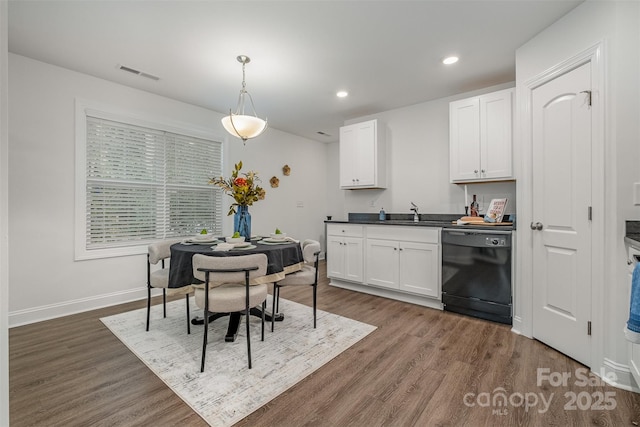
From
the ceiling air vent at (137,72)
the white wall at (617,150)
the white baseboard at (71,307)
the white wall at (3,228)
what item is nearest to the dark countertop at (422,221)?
the white wall at (617,150)

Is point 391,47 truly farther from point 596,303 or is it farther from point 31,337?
point 31,337

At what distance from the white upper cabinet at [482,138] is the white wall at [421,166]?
0.37m

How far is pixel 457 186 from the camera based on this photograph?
3.75 metres

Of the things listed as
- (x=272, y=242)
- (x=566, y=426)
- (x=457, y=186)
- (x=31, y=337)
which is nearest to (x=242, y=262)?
(x=272, y=242)

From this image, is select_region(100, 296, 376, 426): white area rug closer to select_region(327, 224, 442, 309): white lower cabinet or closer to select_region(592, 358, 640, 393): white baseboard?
select_region(327, 224, 442, 309): white lower cabinet

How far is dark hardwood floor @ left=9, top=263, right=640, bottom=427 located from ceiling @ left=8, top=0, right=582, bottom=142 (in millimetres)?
2642

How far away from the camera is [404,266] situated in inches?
137

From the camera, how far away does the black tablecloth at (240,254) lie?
2.22 m

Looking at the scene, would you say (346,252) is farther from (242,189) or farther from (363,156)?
(242,189)

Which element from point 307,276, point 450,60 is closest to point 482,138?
point 450,60

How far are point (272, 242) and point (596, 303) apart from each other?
8.25 feet

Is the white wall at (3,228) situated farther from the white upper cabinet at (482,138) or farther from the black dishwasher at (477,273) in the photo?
the white upper cabinet at (482,138)

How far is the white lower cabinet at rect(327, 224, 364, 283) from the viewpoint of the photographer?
392 cm

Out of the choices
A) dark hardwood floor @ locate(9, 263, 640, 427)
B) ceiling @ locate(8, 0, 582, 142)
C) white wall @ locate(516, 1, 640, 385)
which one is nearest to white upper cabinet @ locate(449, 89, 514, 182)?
ceiling @ locate(8, 0, 582, 142)
